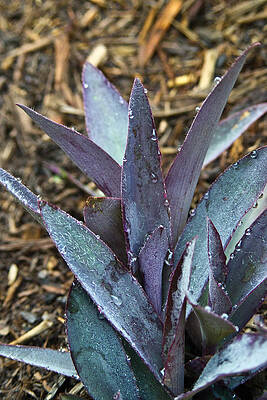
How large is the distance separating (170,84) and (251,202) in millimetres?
1158

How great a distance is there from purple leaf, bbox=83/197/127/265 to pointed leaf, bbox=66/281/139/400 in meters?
0.15

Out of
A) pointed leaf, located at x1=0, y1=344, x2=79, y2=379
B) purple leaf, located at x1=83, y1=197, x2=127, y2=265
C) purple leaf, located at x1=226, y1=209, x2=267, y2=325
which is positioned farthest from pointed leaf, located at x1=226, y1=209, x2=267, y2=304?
pointed leaf, located at x1=0, y1=344, x2=79, y2=379

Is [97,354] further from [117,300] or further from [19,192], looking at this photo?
[19,192]

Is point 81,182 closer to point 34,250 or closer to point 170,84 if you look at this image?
point 34,250

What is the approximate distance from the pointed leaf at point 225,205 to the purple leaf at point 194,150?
48 mm

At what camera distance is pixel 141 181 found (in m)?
1.04

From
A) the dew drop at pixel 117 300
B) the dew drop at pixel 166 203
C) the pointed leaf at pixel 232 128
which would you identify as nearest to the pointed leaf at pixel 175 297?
the dew drop at pixel 117 300

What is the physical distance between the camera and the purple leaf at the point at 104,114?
132cm

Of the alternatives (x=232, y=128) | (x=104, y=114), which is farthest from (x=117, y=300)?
(x=232, y=128)

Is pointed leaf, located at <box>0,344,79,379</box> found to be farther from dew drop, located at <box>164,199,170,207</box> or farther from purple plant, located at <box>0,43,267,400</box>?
dew drop, located at <box>164,199,170,207</box>

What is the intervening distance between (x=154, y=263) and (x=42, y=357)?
0.32m

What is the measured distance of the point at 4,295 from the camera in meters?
A: 1.61

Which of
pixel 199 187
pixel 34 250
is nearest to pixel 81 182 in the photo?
pixel 34 250

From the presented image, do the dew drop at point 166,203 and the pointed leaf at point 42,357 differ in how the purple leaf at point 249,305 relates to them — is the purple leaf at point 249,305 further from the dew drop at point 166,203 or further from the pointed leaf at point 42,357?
the pointed leaf at point 42,357
